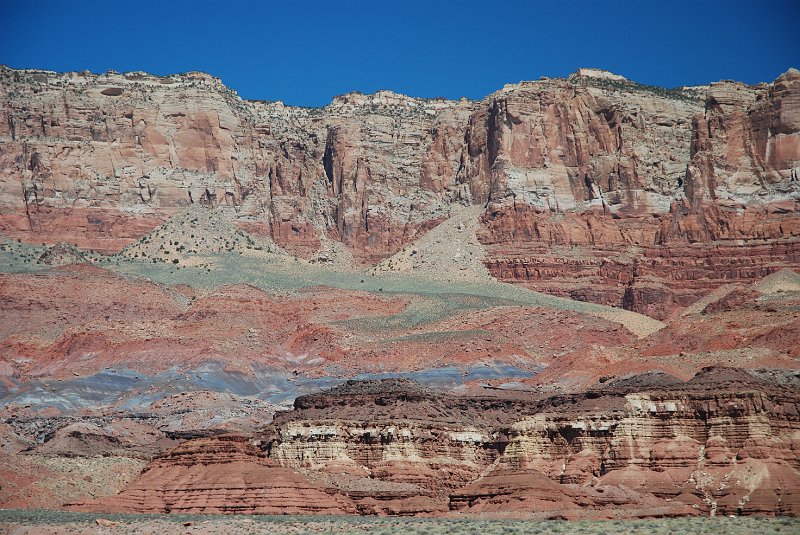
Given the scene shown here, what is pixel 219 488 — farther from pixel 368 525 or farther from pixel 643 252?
pixel 643 252

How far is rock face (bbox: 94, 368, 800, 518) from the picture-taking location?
2542 inches

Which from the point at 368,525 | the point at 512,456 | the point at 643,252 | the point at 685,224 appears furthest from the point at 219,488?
the point at 685,224

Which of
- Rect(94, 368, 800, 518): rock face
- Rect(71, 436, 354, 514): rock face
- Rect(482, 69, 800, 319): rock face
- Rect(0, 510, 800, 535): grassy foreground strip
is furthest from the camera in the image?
Rect(482, 69, 800, 319): rock face

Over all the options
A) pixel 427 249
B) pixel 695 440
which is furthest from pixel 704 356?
pixel 427 249

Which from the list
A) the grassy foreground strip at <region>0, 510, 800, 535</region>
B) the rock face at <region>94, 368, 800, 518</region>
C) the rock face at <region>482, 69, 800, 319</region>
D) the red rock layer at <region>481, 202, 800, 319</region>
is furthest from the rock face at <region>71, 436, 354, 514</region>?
the rock face at <region>482, 69, 800, 319</region>

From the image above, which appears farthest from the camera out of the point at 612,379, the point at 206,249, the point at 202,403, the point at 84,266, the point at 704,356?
the point at 206,249

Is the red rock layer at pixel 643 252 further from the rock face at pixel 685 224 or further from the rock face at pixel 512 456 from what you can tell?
the rock face at pixel 512 456

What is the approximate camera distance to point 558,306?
170125 mm

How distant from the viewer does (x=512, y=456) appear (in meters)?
79.6

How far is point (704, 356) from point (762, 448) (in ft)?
126

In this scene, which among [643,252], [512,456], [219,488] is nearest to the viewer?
[219,488]

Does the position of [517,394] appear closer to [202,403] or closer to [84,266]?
[202,403]

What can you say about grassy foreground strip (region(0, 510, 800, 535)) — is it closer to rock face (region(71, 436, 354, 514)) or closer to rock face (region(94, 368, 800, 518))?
rock face (region(71, 436, 354, 514))

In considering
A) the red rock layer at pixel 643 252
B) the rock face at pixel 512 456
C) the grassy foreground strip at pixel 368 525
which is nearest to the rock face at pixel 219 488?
the rock face at pixel 512 456
